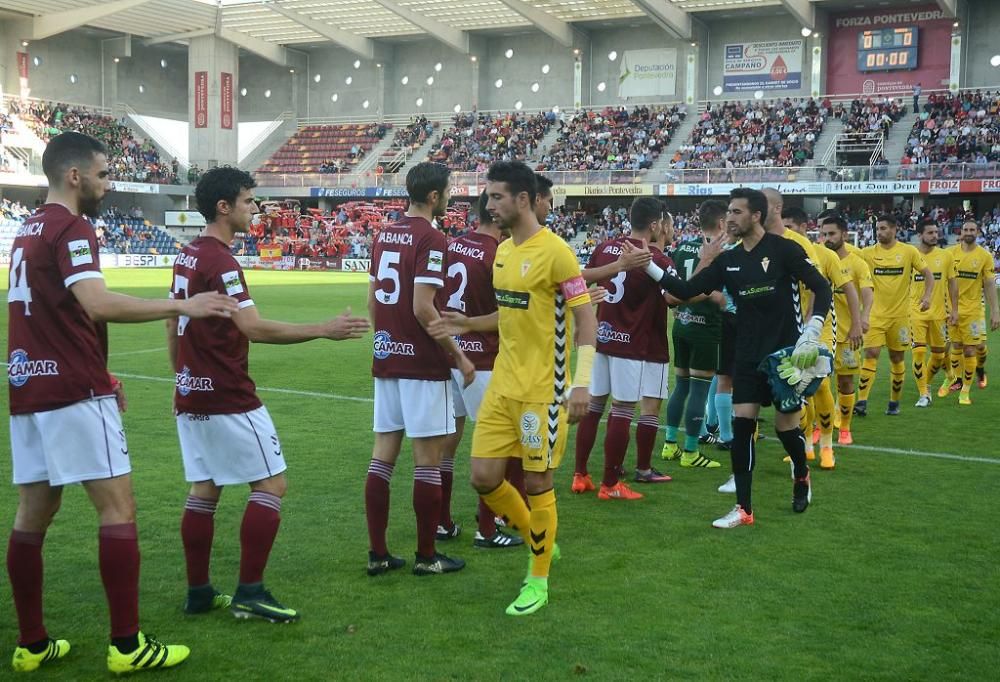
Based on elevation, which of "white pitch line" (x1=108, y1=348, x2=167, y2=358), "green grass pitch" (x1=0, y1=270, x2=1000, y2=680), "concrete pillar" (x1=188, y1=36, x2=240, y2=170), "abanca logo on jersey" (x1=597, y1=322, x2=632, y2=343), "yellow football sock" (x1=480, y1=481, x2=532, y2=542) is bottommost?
"green grass pitch" (x1=0, y1=270, x2=1000, y2=680)

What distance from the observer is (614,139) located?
50.8 metres

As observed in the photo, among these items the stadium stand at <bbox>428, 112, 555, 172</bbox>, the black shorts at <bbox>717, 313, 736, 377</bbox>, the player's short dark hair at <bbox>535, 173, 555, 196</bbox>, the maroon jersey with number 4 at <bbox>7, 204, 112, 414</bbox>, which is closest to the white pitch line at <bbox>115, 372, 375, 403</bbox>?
the black shorts at <bbox>717, 313, 736, 377</bbox>

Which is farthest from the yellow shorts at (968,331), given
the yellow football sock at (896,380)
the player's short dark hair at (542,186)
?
the player's short dark hair at (542,186)

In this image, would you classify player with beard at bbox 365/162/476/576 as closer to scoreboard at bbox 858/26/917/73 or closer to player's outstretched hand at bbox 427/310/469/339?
player's outstretched hand at bbox 427/310/469/339

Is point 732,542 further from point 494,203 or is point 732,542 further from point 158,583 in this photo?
point 158,583

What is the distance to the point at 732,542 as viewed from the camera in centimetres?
625

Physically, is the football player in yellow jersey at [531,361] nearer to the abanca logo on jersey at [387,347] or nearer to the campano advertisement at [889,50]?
the abanca logo on jersey at [387,347]

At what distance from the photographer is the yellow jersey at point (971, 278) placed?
12719mm

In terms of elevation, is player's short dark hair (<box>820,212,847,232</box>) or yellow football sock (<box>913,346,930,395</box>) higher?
player's short dark hair (<box>820,212,847,232</box>)

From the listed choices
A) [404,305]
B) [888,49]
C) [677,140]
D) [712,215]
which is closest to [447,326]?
[404,305]

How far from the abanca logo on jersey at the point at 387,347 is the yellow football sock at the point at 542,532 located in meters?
1.08

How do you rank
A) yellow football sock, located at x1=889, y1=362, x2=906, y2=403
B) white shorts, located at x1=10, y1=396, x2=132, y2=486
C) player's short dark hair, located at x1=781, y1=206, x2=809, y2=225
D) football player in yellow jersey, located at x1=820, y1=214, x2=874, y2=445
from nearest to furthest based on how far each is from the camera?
white shorts, located at x1=10, y1=396, x2=132, y2=486 → player's short dark hair, located at x1=781, y1=206, x2=809, y2=225 → football player in yellow jersey, located at x1=820, y1=214, x2=874, y2=445 → yellow football sock, located at x1=889, y1=362, x2=906, y2=403

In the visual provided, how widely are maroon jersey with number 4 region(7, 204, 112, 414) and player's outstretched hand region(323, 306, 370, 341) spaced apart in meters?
1.00

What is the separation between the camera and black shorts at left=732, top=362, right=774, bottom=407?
22.0 feet
